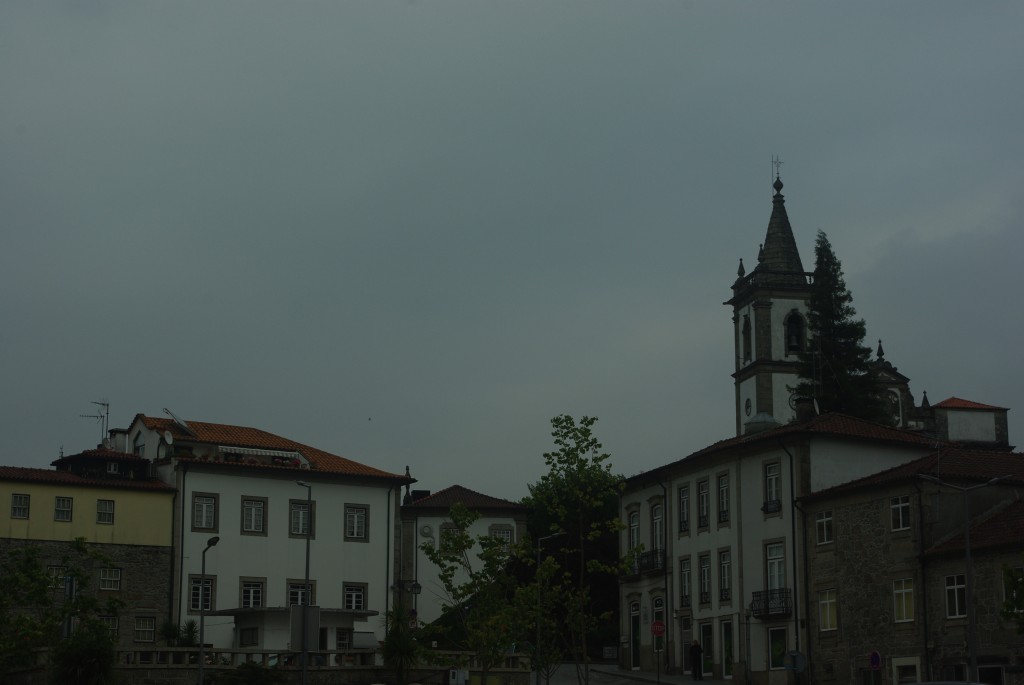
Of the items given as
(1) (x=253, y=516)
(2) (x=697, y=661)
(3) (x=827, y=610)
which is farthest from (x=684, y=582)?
(1) (x=253, y=516)

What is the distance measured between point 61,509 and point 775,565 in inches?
1196

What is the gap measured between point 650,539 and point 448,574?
978 inches

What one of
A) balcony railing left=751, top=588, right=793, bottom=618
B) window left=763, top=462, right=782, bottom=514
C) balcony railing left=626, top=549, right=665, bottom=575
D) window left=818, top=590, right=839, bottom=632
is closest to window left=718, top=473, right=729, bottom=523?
window left=763, top=462, right=782, bottom=514

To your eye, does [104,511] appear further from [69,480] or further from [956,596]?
[956,596]

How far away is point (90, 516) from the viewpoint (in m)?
65.9

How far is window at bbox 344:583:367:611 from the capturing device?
230 feet

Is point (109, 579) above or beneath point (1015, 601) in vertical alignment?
above

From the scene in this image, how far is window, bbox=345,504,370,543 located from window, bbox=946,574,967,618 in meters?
30.3

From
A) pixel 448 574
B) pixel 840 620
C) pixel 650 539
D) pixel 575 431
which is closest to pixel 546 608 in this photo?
pixel 448 574

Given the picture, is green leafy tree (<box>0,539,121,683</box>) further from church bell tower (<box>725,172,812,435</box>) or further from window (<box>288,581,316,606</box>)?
church bell tower (<box>725,172,812,435</box>)

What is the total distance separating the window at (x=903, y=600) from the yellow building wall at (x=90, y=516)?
1258 inches

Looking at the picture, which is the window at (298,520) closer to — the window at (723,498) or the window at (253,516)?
the window at (253,516)

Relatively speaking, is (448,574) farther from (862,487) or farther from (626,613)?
(626,613)

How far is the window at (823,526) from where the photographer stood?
56406 mm
